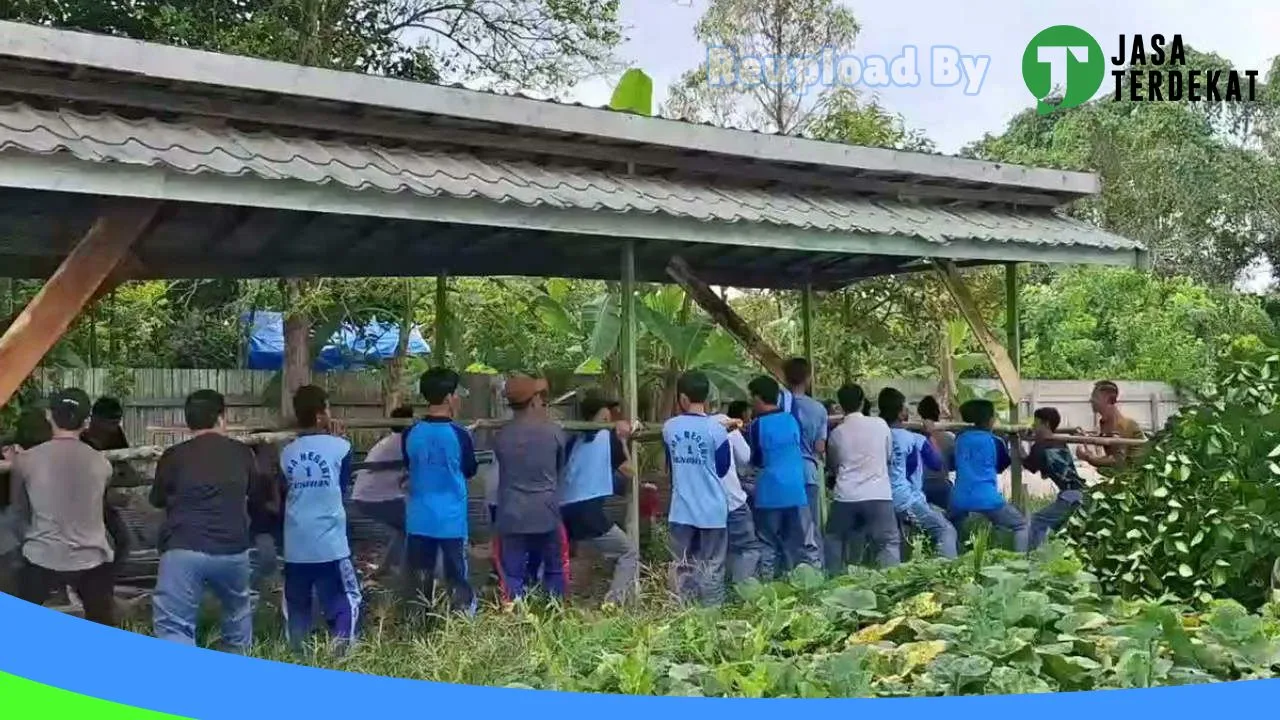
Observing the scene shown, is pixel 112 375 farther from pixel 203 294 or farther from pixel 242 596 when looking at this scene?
pixel 242 596

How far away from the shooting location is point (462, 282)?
15461 mm

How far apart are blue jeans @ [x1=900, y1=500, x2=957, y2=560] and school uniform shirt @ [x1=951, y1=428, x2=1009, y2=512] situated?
30 cm

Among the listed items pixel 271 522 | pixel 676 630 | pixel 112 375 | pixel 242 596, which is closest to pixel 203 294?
pixel 112 375

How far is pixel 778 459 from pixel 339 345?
8.11 metres

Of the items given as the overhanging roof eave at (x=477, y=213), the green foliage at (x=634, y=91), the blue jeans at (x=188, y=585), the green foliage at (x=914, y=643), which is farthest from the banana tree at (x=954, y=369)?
the blue jeans at (x=188, y=585)

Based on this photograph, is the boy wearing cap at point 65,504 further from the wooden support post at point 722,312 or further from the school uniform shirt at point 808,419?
the wooden support post at point 722,312

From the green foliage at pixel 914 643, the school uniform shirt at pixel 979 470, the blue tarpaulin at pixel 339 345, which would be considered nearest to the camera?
the green foliage at pixel 914 643

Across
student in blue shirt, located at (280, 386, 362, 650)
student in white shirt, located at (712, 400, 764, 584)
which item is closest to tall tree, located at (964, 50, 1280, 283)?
student in white shirt, located at (712, 400, 764, 584)

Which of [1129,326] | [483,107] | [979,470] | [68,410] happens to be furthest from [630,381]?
[1129,326]

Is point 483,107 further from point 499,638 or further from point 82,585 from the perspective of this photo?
point 82,585

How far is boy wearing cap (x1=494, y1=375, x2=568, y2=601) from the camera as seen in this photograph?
6891 millimetres

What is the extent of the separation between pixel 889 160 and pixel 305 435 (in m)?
4.37

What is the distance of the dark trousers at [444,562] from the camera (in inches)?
261

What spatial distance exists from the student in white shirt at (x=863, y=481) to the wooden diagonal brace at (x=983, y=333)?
4.46 feet
